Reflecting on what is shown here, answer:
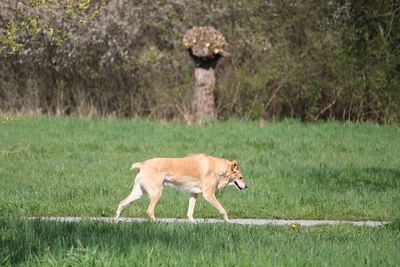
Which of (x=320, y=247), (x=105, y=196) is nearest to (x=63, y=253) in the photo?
(x=320, y=247)

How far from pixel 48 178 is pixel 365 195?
5622 mm

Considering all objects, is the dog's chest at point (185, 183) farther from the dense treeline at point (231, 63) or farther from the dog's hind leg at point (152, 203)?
the dense treeline at point (231, 63)

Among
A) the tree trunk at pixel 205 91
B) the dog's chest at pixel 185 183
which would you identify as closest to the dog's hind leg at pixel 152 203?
the dog's chest at pixel 185 183

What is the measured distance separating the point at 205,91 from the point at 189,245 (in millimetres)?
18158

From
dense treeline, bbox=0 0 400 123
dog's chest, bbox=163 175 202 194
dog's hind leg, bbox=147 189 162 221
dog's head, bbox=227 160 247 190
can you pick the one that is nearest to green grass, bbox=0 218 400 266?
dog's hind leg, bbox=147 189 162 221

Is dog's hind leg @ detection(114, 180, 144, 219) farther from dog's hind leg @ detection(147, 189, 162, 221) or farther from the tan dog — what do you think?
dog's hind leg @ detection(147, 189, 162, 221)

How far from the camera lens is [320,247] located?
382 inches

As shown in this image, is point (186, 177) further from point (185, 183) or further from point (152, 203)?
point (152, 203)

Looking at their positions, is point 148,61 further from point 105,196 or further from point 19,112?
point 105,196

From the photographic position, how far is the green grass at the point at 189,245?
27.5 ft

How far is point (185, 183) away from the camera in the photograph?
528 inches

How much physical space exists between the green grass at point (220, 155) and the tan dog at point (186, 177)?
0.57m

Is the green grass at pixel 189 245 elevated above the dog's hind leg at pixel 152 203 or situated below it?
above

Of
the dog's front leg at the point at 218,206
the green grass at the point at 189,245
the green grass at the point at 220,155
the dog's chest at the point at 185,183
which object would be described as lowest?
the green grass at the point at 220,155
